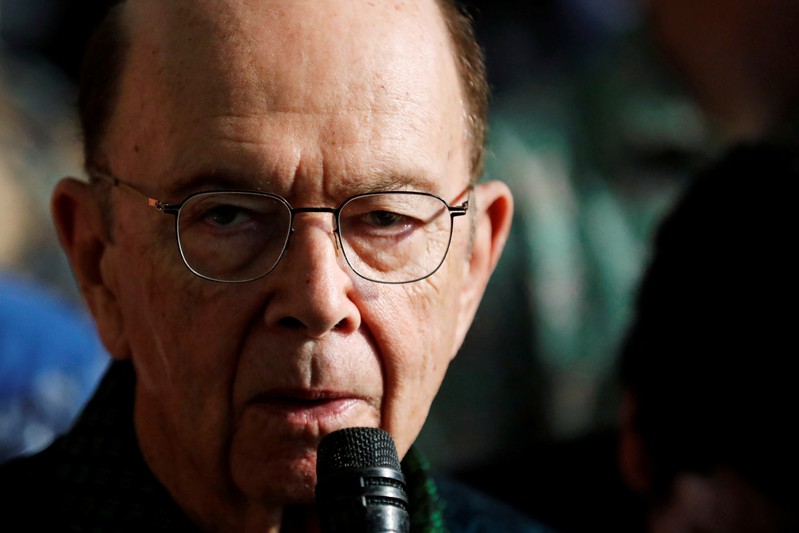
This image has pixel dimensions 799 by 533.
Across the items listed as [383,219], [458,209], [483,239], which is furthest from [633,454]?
[383,219]

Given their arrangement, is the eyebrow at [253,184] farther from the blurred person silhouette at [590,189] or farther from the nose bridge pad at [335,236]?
the blurred person silhouette at [590,189]

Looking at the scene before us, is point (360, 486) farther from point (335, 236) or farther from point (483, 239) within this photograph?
point (483, 239)

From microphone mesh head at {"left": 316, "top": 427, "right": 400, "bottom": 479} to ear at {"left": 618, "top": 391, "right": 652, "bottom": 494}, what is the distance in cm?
170

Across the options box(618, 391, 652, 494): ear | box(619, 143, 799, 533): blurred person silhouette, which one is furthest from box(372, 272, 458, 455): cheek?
box(618, 391, 652, 494): ear

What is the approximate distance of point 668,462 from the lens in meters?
3.06

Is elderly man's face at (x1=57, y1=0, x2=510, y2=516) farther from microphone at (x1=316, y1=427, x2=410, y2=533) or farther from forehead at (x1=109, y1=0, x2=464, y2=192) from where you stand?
microphone at (x1=316, y1=427, x2=410, y2=533)

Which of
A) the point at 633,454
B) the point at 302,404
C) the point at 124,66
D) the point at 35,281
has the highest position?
the point at 124,66

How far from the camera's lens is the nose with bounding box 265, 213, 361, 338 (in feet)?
6.19

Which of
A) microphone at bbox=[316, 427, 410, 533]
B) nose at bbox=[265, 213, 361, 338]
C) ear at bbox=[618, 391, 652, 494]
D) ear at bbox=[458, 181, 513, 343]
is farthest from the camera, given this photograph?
ear at bbox=[618, 391, 652, 494]

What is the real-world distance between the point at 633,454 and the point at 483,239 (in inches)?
45.5

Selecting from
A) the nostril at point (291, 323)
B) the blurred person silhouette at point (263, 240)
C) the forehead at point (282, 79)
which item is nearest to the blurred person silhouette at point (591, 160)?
the blurred person silhouette at point (263, 240)

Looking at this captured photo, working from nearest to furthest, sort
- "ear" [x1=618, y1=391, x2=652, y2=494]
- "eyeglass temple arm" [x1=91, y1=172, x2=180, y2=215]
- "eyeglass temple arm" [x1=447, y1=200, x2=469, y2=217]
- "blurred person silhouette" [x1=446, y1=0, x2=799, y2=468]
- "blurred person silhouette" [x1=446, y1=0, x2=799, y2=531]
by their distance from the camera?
"eyeglass temple arm" [x1=91, y1=172, x2=180, y2=215]
"eyeglass temple arm" [x1=447, y1=200, x2=469, y2=217]
"ear" [x1=618, y1=391, x2=652, y2=494]
"blurred person silhouette" [x1=446, y1=0, x2=799, y2=531]
"blurred person silhouette" [x1=446, y1=0, x2=799, y2=468]

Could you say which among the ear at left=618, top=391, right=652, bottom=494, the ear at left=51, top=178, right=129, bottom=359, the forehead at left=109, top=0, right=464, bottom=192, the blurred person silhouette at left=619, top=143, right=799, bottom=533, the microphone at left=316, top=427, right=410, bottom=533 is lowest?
the ear at left=618, top=391, right=652, bottom=494

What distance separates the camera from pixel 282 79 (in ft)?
6.36
